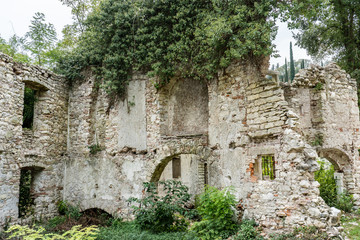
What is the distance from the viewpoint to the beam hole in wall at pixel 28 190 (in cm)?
888

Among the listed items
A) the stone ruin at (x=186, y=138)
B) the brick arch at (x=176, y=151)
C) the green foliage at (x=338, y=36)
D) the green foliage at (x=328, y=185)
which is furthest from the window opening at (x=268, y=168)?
the green foliage at (x=338, y=36)

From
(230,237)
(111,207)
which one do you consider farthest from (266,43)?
(111,207)

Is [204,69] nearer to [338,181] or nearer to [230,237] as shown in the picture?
[230,237]

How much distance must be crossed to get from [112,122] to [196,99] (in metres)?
2.96

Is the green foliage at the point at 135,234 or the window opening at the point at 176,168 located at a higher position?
the window opening at the point at 176,168

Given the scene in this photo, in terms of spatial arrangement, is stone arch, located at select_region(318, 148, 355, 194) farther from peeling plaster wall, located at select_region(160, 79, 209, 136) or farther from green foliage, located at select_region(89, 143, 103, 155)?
green foliage, located at select_region(89, 143, 103, 155)

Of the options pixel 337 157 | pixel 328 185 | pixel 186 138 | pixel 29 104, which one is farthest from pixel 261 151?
pixel 29 104

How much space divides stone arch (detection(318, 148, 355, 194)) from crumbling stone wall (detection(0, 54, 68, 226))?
8934 millimetres

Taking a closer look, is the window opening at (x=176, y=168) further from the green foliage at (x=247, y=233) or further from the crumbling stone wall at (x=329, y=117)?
the green foliage at (x=247, y=233)

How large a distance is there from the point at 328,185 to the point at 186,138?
16.4 ft

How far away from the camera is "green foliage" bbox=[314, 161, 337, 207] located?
29.8 feet

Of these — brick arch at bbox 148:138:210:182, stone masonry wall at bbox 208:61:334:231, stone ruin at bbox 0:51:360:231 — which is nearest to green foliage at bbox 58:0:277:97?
stone ruin at bbox 0:51:360:231

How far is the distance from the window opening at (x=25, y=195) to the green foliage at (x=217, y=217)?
5.45 metres

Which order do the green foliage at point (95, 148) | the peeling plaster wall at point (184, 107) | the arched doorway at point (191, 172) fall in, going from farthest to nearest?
the arched doorway at point (191, 172), the green foliage at point (95, 148), the peeling plaster wall at point (184, 107)
